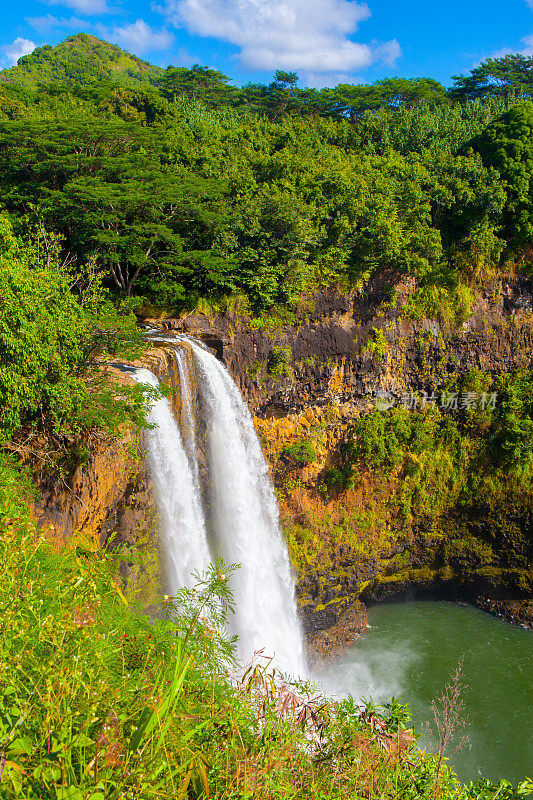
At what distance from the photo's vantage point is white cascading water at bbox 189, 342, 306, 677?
1141 centimetres

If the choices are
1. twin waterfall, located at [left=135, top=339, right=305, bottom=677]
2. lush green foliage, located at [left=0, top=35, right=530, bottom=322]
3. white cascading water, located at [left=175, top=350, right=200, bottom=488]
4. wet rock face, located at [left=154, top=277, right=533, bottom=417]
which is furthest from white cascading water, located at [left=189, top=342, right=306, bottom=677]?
lush green foliage, located at [left=0, top=35, right=530, bottom=322]

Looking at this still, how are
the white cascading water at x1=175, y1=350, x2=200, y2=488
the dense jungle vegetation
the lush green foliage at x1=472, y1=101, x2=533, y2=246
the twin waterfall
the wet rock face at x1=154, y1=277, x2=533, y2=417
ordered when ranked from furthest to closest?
the lush green foliage at x1=472, y1=101, x2=533, y2=246 < the wet rock face at x1=154, y1=277, x2=533, y2=417 < the white cascading water at x1=175, y1=350, x2=200, y2=488 < the twin waterfall < the dense jungle vegetation

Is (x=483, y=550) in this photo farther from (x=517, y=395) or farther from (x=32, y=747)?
(x=32, y=747)

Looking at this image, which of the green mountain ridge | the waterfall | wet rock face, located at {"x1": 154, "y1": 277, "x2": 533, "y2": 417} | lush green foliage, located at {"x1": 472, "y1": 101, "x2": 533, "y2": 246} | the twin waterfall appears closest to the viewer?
the waterfall

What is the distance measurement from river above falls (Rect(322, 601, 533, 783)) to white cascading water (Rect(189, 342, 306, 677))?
83.8 inches

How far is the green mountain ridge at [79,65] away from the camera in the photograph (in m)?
32.6

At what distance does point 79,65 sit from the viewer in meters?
38.8

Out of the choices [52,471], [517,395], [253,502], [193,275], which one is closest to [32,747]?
[52,471]

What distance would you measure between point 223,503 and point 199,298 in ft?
18.9

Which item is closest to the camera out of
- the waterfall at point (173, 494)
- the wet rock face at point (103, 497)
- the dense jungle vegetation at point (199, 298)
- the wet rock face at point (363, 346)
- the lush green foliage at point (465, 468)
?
the dense jungle vegetation at point (199, 298)

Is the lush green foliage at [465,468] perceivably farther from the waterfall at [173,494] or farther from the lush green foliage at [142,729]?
the lush green foliage at [142,729]

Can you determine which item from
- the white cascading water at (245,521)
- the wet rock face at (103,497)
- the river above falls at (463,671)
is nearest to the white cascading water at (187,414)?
the white cascading water at (245,521)

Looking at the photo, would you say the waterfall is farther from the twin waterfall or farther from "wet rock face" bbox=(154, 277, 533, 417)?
"wet rock face" bbox=(154, 277, 533, 417)

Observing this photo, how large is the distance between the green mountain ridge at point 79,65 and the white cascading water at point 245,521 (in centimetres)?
2252
